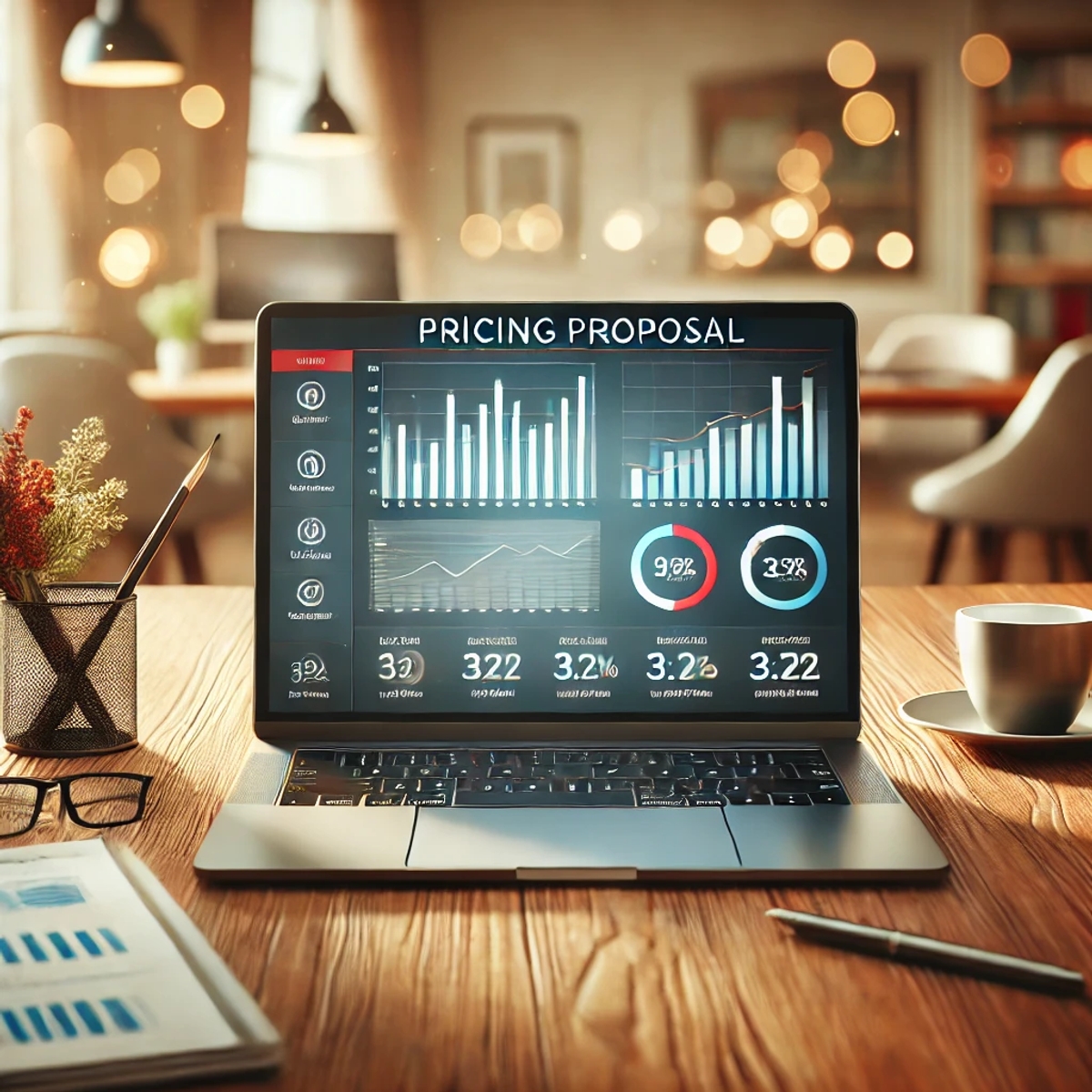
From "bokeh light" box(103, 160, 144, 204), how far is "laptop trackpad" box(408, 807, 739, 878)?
10.1ft

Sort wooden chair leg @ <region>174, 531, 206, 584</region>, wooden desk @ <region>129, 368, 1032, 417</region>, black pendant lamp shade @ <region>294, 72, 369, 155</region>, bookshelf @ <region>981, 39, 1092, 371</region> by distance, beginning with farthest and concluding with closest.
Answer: bookshelf @ <region>981, 39, 1092, 371</region> < black pendant lamp shade @ <region>294, 72, 369, 155</region> < wooden desk @ <region>129, 368, 1032, 417</region> < wooden chair leg @ <region>174, 531, 206, 584</region>

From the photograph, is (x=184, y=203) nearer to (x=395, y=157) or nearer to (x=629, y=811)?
(x=395, y=157)

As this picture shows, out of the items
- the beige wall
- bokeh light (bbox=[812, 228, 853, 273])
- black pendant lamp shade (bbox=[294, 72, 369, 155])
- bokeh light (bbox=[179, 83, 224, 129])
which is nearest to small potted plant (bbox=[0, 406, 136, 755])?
black pendant lamp shade (bbox=[294, 72, 369, 155])

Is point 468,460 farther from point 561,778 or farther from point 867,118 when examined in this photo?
point 867,118

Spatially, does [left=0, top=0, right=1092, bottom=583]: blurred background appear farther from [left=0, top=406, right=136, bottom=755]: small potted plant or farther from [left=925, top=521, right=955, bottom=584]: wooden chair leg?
[left=0, top=406, right=136, bottom=755]: small potted plant

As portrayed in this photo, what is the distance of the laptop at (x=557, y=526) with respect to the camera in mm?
782

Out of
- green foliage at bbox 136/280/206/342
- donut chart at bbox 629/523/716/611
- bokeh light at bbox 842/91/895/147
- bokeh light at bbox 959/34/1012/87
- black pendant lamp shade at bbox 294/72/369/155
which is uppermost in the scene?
bokeh light at bbox 959/34/1012/87

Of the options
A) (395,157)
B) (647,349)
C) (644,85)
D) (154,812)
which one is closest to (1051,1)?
(644,85)

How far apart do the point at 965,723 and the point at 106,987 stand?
0.54 m

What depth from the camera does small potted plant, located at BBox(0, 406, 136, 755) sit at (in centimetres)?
76

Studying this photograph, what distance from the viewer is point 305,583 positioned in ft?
2.59

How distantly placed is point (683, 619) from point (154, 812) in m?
0.33

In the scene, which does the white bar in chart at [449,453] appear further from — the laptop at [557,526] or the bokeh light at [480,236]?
the bokeh light at [480,236]

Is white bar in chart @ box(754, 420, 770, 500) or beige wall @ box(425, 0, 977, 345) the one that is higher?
beige wall @ box(425, 0, 977, 345)
